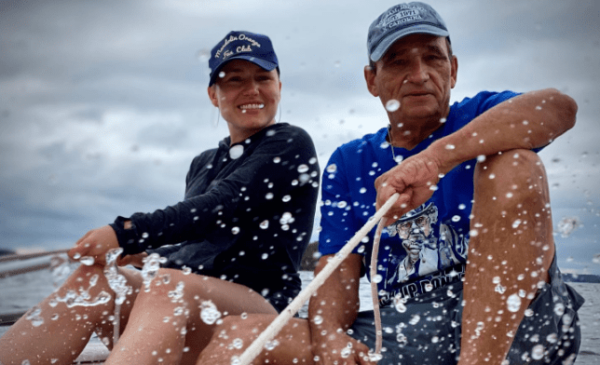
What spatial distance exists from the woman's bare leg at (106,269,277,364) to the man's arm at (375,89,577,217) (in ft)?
1.83

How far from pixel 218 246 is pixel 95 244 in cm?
37

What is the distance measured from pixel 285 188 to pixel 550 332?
2.83ft

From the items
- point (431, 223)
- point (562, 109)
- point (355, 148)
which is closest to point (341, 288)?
point (431, 223)

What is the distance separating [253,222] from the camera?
67.1 inches

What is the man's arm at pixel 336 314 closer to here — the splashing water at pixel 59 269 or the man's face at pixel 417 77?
the man's face at pixel 417 77

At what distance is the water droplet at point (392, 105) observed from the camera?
1568 mm

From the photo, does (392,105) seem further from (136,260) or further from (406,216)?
(136,260)

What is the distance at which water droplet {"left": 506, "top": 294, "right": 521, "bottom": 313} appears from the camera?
3.70 feet

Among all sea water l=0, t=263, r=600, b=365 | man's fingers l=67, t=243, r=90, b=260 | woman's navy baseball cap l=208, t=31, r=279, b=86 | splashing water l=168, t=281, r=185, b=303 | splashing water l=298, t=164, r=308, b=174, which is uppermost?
woman's navy baseball cap l=208, t=31, r=279, b=86

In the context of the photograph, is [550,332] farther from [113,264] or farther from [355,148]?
[113,264]

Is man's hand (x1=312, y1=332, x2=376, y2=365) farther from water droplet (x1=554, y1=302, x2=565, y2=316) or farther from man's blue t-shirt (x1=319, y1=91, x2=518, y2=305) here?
water droplet (x1=554, y1=302, x2=565, y2=316)

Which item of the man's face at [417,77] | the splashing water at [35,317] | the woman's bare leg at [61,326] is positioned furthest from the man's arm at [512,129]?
the splashing water at [35,317]

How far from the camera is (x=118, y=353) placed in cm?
124

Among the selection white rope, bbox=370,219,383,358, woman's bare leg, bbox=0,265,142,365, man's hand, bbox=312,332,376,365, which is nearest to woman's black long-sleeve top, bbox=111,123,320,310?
woman's bare leg, bbox=0,265,142,365
